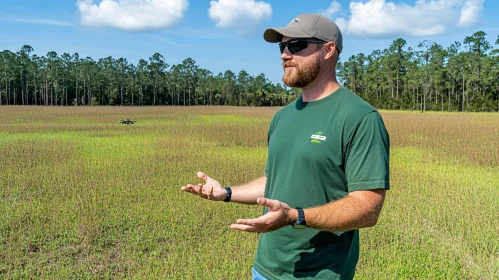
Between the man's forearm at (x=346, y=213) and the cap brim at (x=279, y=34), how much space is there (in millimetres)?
753

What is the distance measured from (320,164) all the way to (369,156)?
0.76 ft

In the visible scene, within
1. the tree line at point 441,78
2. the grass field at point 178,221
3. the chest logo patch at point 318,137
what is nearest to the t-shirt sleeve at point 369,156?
the chest logo patch at point 318,137

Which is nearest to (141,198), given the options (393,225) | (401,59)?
(393,225)

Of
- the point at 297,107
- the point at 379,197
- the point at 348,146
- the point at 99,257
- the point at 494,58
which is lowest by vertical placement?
the point at 99,257

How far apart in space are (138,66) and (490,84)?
2673 inches

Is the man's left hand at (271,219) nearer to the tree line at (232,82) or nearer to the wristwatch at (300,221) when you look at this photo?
the wristwatch at (300,221)

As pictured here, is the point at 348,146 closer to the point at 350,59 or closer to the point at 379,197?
the point at 379,197

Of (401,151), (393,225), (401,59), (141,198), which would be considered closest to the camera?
(393,225)

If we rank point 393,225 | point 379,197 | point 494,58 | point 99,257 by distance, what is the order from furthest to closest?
1. point 494,58
2. point 393,225
3. point 99,257
4. point 379,197

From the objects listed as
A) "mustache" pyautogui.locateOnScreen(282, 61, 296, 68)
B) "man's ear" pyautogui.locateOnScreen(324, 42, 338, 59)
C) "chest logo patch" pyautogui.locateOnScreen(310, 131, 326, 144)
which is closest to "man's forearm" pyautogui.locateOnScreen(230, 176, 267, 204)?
"chest logo patch" pyautogui.locateOnScreen(310, 131, 326, 144)

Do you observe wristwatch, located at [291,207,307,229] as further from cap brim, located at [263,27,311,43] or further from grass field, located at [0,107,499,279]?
grass field, located at [0,107,499,279]

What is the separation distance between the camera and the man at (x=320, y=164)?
5.67 ft

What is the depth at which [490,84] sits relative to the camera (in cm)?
6181

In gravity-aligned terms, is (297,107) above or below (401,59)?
below
